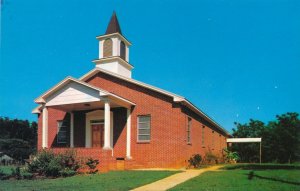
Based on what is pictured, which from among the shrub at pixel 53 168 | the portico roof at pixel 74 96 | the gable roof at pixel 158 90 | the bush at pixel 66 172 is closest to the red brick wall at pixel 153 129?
the gable roof at pixel 158 90

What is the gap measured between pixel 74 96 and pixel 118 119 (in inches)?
141

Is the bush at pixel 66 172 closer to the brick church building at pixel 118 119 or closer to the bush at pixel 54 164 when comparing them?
the bush at pixel 54 164

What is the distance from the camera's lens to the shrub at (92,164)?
60.0 feet

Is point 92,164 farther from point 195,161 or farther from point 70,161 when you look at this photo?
point 195,161

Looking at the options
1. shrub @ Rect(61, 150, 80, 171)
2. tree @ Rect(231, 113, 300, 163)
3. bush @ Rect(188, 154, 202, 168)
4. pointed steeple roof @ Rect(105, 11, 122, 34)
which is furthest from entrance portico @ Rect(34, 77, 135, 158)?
tree @ Rect(231, 113, 300, 163)

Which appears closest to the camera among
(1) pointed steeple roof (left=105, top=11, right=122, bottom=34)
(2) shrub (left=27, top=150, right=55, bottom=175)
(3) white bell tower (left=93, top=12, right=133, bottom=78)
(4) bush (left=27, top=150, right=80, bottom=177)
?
(4) bush (left=27, top=150, right=80, bottom=177)

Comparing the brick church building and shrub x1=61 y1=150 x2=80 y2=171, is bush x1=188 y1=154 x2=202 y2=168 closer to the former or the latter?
the brick church building

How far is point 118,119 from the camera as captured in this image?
2255cm

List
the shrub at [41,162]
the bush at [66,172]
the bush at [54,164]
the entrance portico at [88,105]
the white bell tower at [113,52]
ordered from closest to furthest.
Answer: the bush at [66,172]
the bush at [54,164]
the shrub at [41,162]
the entrance portico at [88,105]
the white bell tower at [113,52]

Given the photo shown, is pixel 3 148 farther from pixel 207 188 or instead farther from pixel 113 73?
pixel 207 188

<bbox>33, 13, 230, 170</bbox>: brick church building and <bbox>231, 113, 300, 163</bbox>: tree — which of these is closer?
<bbox>33, 13, 230, 170</bbox>: brick church building

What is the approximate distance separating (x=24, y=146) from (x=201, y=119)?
3343 cm

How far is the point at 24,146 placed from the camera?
5022 cm

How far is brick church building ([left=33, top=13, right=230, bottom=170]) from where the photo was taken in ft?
66.3
